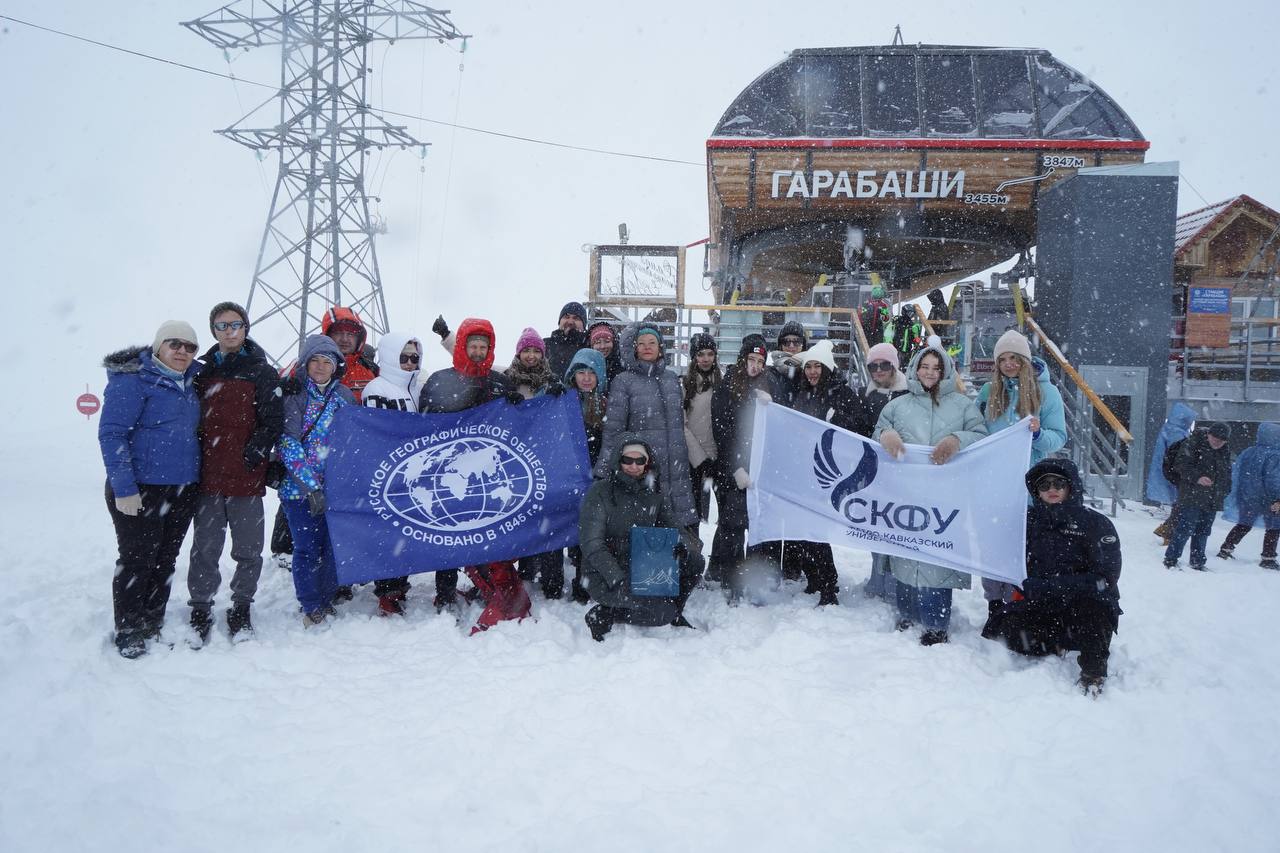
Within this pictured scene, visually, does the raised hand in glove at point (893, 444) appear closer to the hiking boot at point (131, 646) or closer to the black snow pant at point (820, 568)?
the black snow pant at point (820, 568)

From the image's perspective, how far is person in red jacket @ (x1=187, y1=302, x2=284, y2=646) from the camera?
3.85 meters

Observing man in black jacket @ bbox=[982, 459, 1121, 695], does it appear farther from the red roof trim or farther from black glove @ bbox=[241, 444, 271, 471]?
the red roof trim

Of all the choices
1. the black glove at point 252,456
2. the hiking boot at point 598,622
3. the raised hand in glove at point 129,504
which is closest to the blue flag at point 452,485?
the black glove at point 252,456

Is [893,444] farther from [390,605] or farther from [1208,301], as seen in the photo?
[1208,301]

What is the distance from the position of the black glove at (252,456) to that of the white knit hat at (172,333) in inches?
25.2

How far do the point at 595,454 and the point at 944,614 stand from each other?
2.36 m

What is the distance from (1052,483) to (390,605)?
3.91m

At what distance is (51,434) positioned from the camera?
1770 centimetres

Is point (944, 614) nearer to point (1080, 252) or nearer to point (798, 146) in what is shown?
point (1080, 252)

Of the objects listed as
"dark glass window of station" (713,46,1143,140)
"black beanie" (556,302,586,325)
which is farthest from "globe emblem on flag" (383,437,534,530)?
"dark glass window of station" (713,46,1143,140)

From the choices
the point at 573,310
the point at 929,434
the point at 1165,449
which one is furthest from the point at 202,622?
the point at 1165,449

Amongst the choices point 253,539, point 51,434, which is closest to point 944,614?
point 253,539

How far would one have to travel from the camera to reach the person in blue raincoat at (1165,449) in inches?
270

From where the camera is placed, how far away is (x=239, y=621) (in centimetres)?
396
